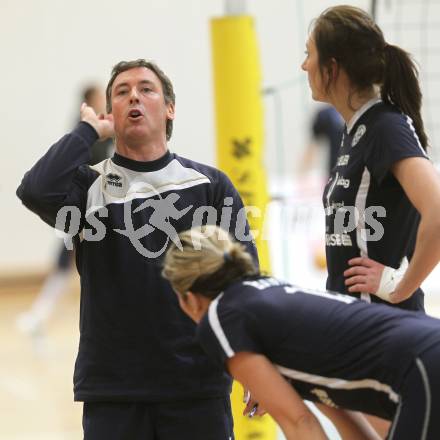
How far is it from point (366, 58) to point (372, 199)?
0.35m

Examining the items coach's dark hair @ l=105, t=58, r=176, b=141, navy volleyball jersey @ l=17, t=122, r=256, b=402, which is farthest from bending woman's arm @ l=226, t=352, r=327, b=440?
coach's dark hair @ l=105, t=58, r=176, b=141

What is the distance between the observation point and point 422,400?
1.84 metres

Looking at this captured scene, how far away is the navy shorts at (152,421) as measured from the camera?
238 centimetres

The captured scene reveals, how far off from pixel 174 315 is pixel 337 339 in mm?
586

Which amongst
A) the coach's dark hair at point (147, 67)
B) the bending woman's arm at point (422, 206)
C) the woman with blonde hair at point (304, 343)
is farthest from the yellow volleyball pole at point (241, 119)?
the woman with blonde hair at point (304, 343)

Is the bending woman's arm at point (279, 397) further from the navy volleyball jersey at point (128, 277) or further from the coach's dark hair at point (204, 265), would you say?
the navy volleyball jersey at point (128, 277)

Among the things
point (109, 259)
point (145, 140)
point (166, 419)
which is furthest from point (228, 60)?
point (166, 419)

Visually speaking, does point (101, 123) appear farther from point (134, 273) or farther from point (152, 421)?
point (152, 421)

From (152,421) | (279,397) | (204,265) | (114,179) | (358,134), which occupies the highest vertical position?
(358,134)

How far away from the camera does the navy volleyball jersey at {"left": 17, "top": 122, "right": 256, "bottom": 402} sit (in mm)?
2398

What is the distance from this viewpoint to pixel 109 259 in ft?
8.03

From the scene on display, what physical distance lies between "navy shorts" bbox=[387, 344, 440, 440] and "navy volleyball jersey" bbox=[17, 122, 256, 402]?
2.24 ft

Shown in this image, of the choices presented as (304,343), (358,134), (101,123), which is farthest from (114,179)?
(304,343)

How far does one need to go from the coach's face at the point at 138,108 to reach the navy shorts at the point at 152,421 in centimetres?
69
